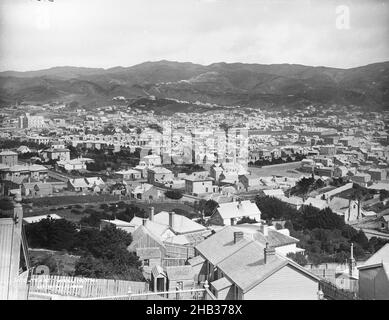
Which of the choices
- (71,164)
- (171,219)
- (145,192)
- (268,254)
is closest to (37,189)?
(71,164)

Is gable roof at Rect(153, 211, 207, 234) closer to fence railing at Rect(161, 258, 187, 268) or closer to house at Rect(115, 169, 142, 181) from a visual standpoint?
fence railing at Rect(161, 258, 187, 268)

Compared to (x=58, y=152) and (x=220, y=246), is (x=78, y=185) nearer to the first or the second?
(x=58, y=152)

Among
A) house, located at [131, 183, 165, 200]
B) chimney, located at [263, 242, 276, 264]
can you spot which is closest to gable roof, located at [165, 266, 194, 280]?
chimney, located at [263, 242, 276, 264]

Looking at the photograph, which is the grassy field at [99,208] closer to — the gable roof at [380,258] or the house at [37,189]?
the house at [37,189]
